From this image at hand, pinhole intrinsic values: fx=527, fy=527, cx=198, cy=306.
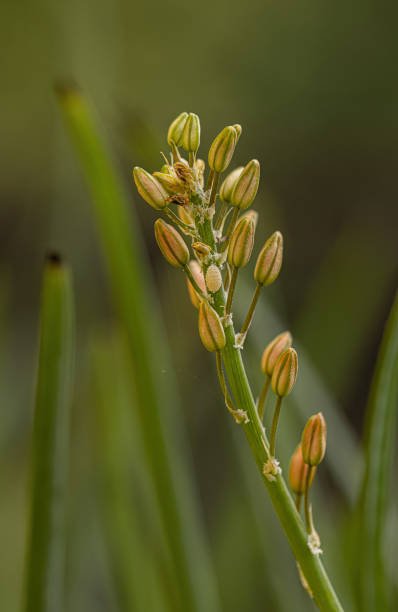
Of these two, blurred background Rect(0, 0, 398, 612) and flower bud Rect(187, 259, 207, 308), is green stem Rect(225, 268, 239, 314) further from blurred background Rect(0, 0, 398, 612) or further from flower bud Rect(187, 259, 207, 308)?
blurred background Rect(0, 0, 398, 612)

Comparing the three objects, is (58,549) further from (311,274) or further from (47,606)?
(311,274)

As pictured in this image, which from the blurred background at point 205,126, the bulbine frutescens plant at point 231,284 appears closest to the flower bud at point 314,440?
the bulbine frutescens plant at point 231,284

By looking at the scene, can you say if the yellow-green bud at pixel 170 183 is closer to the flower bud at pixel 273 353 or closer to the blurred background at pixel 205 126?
the flower bud at pixel 273 353

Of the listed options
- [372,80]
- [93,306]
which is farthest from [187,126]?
[372,80]

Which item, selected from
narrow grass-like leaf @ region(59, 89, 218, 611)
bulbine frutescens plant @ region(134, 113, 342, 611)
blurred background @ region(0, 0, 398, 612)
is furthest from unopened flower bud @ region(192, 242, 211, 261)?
blurred background @ region(0, 0, 398, 612)

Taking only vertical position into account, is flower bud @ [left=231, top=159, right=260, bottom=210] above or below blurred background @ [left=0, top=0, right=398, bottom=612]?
below

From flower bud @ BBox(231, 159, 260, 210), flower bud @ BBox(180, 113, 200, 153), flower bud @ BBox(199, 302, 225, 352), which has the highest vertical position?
flower bud @ BBox(180, 113, 200, 153)

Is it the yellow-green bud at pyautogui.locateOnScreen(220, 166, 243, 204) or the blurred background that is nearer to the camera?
the yellow-green bud at pyautogui.locateOnScreen(220, 166, 243, 204)
